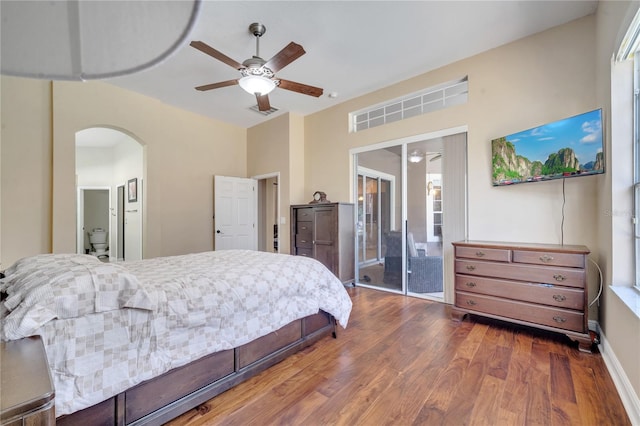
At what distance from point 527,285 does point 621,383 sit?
2.90 ft

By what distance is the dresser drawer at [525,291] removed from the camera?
2.29 meters

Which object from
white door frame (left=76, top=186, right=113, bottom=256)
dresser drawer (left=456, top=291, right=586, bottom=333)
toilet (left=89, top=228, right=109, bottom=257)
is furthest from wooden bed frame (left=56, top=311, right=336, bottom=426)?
toilet (left=89, top=228, right=109, bottom=257)

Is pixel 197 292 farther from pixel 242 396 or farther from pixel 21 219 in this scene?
pixel 21 219

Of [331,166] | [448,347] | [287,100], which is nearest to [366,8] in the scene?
[287,100]

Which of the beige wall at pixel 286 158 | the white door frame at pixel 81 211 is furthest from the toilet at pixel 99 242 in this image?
the beige wall at pixel 286 158

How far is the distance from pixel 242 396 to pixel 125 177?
6.33 metres

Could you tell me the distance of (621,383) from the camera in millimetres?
1720

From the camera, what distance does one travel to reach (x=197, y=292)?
5.28ft

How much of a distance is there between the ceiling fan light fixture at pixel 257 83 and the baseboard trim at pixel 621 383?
3.50 meters

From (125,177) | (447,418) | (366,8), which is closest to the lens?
(447,418)

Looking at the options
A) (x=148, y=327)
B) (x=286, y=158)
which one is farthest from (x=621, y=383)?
(x=286, y=158)

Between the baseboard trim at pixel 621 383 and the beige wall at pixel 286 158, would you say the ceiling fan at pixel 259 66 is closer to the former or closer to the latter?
the beige wall at pixel 286 158

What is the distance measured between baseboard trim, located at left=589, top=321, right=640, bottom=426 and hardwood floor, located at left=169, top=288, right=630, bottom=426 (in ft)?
0.15

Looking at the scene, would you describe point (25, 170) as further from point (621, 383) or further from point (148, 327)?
point (621, 383)
